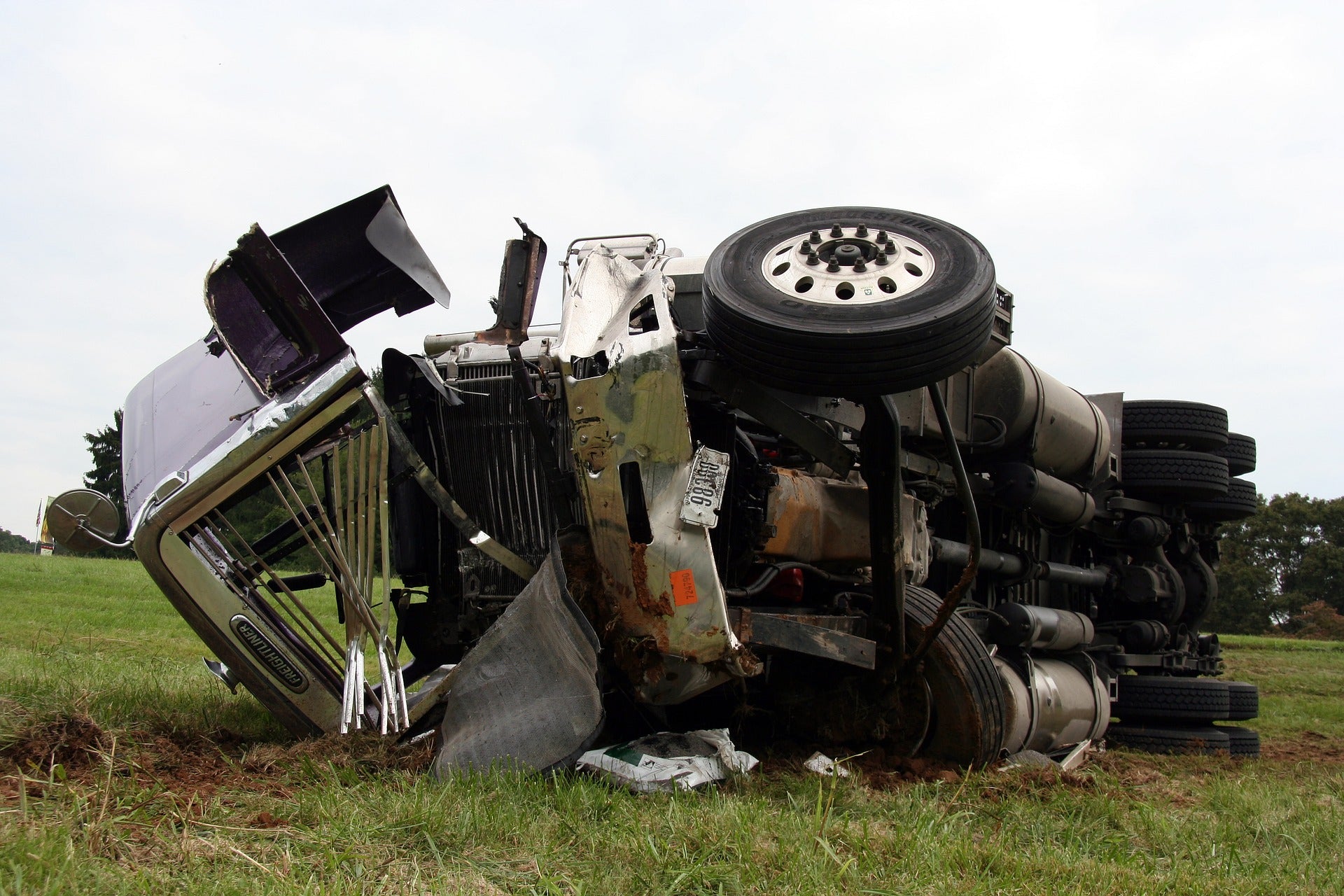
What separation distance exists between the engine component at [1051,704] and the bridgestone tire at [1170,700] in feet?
2.08

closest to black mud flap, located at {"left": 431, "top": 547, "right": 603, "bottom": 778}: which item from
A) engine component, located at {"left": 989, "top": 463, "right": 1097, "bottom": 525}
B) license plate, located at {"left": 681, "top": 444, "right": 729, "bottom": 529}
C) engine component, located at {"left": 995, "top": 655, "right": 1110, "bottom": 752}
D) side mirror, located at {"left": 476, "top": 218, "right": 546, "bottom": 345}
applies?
license plate, located at {"left": 681, "top": 444, "right": 729, "bottom": 529}

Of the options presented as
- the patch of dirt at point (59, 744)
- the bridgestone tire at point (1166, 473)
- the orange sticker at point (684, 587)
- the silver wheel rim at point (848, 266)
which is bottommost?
the patch of dirt at point (59, 744)

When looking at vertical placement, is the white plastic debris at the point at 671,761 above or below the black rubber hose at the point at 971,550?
below

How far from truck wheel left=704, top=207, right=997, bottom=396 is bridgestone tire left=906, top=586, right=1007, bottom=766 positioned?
133 cm

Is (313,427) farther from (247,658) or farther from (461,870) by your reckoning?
(461,870)

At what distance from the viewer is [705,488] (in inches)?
139

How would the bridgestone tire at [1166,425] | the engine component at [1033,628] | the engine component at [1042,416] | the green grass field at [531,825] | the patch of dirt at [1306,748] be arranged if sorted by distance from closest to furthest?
the green grass field at [531,825], the engine component at [1033,628], the engine component at [1042,416], the patch of dirt at [1306,748], the bridgestone tire at [1166,425]

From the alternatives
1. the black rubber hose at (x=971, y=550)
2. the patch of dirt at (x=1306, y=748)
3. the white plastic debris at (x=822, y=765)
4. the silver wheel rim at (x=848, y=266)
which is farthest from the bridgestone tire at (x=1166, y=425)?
the silver wheel rim at (x=848, y=266)

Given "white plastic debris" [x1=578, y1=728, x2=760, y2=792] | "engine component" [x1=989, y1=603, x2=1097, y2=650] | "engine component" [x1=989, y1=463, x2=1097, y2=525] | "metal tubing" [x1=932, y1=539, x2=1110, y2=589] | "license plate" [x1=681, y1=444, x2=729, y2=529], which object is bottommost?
"white plastic debris" [x1=578, y1=728, x2=760, y2=792]

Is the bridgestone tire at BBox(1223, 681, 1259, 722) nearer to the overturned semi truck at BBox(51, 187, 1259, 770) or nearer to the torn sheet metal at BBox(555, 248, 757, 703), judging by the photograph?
the overturned semi truck at BBox(51, 187, 1259, 770)

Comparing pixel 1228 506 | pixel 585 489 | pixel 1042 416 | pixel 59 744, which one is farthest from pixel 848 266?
pixel 1228 506

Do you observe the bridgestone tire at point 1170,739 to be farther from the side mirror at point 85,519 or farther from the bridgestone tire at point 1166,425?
the side mirror at point 85,519

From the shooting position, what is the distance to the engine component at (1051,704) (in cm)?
543

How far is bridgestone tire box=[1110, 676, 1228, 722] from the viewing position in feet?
23.9
